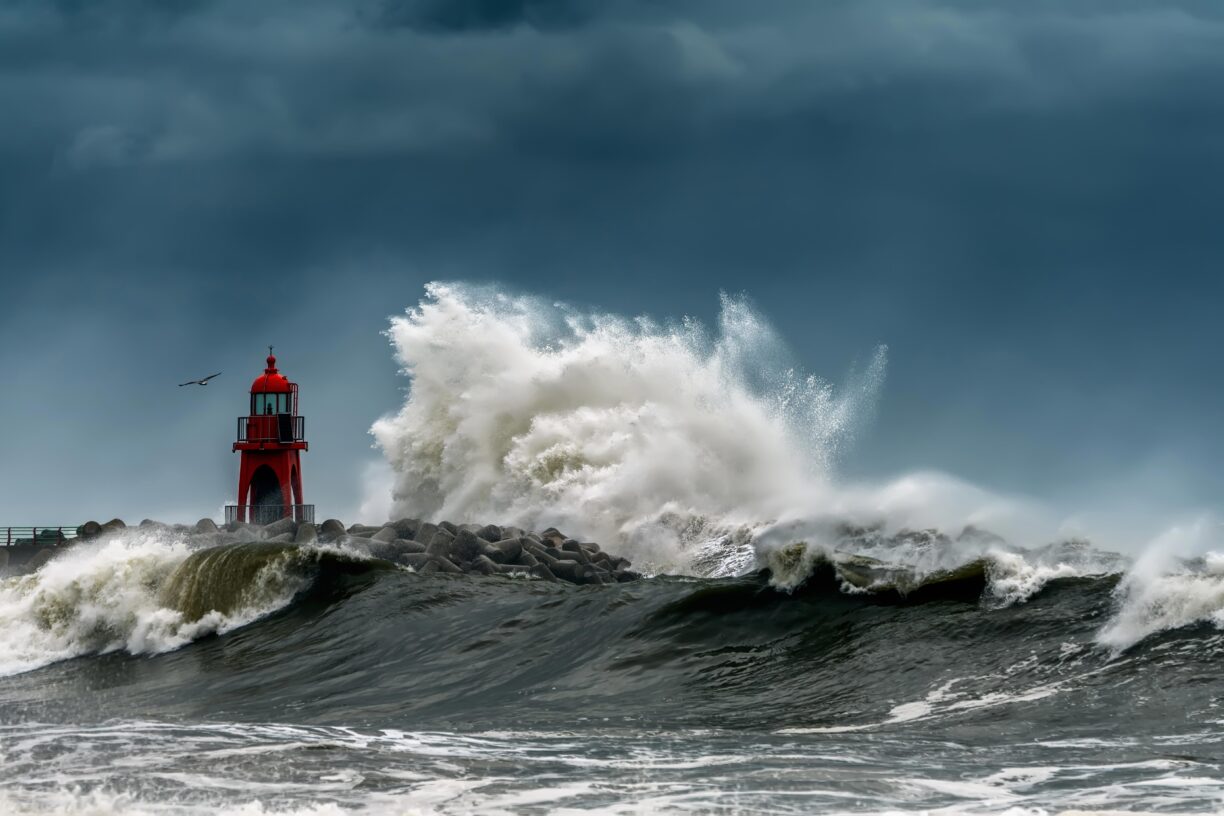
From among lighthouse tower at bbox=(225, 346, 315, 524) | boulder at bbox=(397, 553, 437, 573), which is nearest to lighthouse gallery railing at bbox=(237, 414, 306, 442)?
lighthouse tower at bbox=(225, 346, 315, 524)

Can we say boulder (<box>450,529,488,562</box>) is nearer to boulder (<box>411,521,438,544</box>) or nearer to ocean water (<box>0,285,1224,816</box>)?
boulder (<box>411,521,438,544</box>)

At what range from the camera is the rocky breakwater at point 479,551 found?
19.4 meters

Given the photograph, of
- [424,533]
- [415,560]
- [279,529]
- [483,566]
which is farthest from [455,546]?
[279,529]

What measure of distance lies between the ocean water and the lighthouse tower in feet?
A: 14.9

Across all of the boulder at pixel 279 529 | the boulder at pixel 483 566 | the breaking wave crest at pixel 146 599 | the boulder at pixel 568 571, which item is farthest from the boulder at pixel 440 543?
the breaking wave crest at pixel 146 599

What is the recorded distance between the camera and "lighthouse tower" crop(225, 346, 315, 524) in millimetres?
25406

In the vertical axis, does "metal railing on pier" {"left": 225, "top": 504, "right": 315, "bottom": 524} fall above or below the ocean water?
above

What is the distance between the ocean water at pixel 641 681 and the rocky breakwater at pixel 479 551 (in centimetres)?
303

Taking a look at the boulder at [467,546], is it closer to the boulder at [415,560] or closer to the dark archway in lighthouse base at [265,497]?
the boulder at [415,560]

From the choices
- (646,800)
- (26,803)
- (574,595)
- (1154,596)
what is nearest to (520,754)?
(646,800)

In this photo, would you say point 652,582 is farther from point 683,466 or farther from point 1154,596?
point 683,466

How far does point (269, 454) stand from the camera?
2553 cm

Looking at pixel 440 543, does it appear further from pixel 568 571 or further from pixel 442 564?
pixel 568 571

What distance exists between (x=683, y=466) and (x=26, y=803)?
65.6 ft
